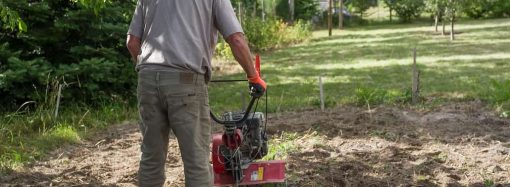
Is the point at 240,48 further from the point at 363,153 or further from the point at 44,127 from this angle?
the point at 44,127

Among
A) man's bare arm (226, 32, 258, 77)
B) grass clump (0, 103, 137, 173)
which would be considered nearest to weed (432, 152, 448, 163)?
man's bare arm (226, 32, 258, 77)

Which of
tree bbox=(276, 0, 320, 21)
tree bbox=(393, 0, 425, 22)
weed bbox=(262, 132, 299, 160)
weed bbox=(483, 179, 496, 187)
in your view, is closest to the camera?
weed bbox=(483, 179, 496, 187)

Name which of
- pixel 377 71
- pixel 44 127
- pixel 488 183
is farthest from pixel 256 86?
pixel 377 71

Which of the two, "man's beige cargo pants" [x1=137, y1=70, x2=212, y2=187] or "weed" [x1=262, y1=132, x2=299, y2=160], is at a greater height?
"man's beige cargo pants" [x1=137, y1=70, x2=212, y2=187]

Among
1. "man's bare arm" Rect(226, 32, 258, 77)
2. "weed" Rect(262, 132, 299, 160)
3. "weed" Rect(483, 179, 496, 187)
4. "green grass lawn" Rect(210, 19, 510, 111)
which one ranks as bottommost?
"green grass lawn" Rect(210, 19, 510, 111)

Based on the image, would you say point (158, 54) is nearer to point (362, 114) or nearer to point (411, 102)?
point (362, 114)

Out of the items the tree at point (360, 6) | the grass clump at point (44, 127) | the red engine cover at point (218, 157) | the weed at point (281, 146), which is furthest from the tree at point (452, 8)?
the red engine cover at point (218, 157)

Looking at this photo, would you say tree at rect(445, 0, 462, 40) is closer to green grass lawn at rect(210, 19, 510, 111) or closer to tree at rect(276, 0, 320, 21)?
green grass lawn at rect(210, 19, 510, 111)

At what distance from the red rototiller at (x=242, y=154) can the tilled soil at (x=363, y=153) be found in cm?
40

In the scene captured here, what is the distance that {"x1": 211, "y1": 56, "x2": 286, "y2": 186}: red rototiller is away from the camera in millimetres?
3846

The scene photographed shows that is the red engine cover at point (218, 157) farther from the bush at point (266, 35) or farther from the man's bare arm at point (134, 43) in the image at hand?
the bush at point (266, 35)

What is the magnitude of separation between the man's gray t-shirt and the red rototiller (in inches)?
25.9

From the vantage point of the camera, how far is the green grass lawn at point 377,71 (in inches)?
350

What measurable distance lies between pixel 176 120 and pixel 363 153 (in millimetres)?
2546
